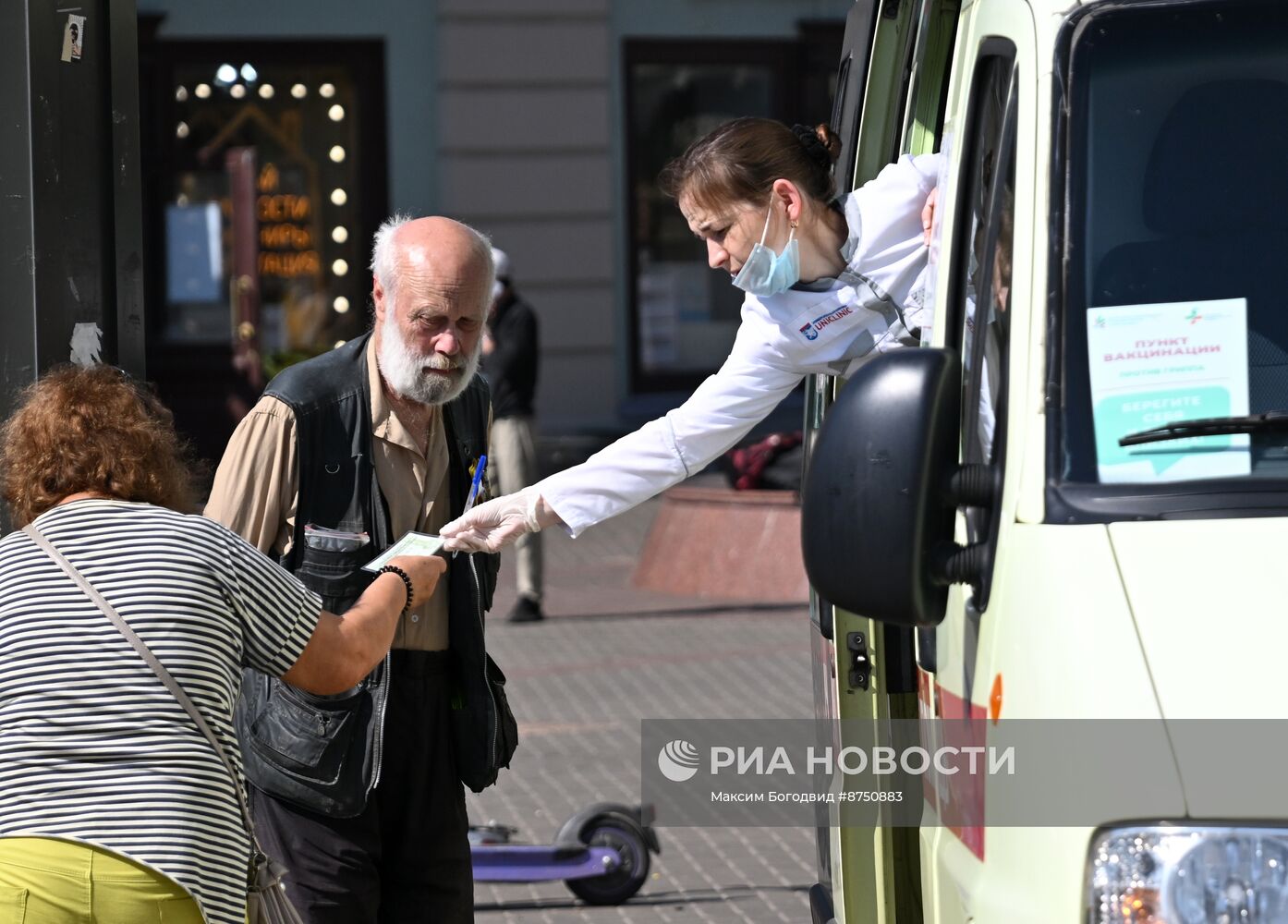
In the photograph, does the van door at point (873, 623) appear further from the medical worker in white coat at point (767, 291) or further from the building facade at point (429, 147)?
the building facade at point (429, 147)

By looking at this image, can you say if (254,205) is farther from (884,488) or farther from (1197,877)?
(1197,877)

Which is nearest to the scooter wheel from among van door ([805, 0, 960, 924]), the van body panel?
van door ([805, 0, 960, 924])

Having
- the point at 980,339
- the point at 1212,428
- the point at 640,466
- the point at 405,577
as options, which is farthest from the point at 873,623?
the point at 1212,428

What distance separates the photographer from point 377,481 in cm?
388

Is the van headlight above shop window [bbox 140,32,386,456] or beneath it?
beneath

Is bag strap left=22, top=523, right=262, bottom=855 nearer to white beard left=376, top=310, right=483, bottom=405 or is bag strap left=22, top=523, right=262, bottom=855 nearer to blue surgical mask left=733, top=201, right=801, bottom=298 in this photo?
white beard left=376, top=310, right=483, bottom=405

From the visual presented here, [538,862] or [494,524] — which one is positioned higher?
[494,524]

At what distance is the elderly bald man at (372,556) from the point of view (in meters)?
3.75

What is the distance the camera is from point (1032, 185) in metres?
2.83

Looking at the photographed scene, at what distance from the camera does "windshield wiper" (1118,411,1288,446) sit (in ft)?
8.55

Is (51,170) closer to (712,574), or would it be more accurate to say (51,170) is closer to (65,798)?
(65,798)

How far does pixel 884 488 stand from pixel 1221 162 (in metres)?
0.80

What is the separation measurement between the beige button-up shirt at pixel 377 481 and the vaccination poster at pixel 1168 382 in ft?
5.42

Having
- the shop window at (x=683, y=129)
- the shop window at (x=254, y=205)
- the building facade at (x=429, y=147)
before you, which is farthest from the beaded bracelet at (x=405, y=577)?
the shop window at (x=683, y=129)
